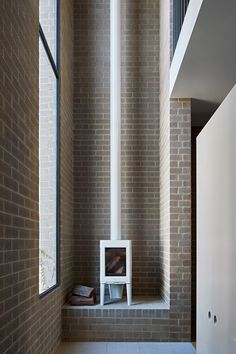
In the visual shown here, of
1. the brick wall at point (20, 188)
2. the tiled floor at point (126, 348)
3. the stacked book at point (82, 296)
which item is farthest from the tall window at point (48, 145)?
the tiled floor at point (126, 348)

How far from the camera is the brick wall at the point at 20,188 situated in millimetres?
3760

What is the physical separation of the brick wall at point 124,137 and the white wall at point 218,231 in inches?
108

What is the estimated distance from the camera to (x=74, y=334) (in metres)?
6.78

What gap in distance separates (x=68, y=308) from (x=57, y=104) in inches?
94.7

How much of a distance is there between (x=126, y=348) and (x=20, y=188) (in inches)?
113

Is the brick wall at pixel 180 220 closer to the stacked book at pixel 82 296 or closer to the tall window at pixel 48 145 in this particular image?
the stacked book at pixel 82 296

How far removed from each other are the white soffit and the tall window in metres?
1.37

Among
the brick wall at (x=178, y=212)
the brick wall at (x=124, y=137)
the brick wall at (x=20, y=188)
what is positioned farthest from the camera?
the brick wall at (x=124, y=137)

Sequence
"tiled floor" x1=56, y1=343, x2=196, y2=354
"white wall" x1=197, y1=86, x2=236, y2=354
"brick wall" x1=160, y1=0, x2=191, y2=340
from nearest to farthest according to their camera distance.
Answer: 1. "white wall" x1=197, y1=86, x2=236, y2=354
2. "tiled floor" x1=56, y1=343, x2=196, y2=354
3. "brick wall" x1=160, y1=0, x2=191, y2=340

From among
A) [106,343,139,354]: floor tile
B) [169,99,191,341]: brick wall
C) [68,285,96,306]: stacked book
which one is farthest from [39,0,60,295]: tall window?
[169,99,191,341]: brick wall

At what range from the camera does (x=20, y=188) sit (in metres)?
4.30

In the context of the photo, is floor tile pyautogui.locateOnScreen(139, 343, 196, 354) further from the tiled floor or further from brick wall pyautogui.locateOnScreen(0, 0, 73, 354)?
brick wall pyautogui.locateOnScreen(0, 0, 73, 354)

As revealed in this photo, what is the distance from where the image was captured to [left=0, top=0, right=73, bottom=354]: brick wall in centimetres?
376

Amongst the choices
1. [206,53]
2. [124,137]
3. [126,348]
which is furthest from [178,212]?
[206,53]
